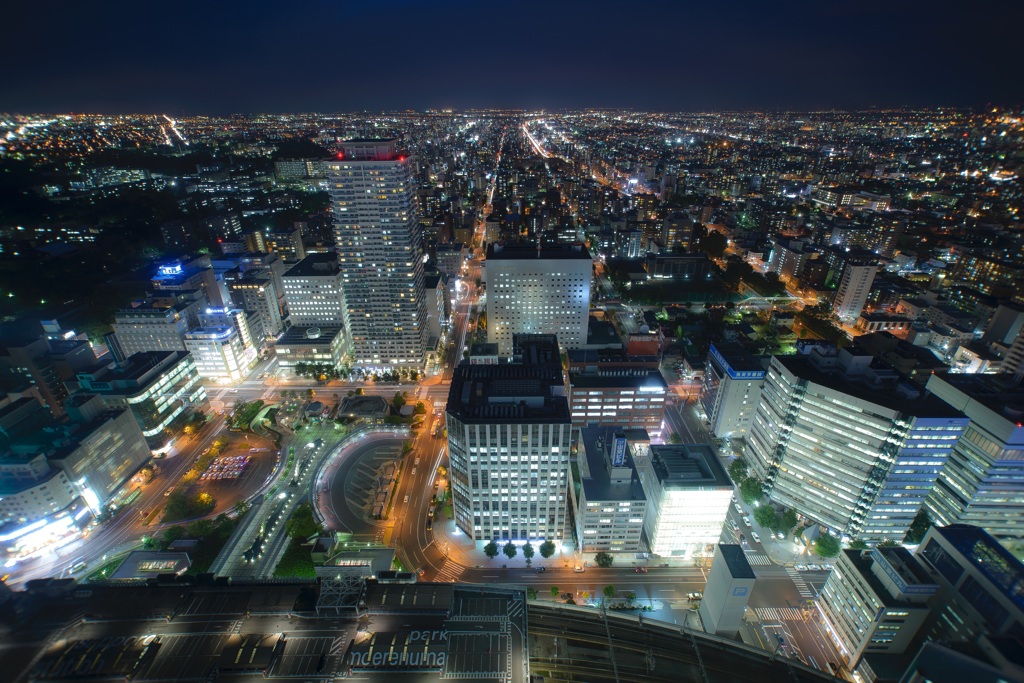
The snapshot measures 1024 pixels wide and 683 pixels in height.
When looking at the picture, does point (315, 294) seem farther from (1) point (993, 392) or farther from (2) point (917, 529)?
(1) point (993, 392)

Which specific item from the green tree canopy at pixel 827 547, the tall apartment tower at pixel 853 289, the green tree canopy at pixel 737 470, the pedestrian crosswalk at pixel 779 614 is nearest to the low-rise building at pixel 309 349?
the green tree canopy at pixel 737 470

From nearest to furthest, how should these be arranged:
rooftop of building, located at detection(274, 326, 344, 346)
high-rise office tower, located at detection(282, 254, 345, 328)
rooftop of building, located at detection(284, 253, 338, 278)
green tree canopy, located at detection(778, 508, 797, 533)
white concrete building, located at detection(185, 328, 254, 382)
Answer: green tree canopy, located at detection(778, 508, 797, 533)
white concrete building, located at detection(185, 328, 254, 382)
rooftop of building, located at detection(274, 326, 344, 346)
high-rise office tower, located at detection(282, 254, 345, 328)
rooftop of building, located at detection(284, 253, 338, 278)

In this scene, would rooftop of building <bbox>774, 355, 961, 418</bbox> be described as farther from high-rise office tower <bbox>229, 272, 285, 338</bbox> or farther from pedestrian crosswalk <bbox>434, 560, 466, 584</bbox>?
high-rise office tower <bbox>229, 272, 285, 338</bbox>

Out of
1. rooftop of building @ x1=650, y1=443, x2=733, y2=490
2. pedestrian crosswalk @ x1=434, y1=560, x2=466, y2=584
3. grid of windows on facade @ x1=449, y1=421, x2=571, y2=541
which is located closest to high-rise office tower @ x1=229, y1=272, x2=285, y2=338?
grid of windows on facade @ x1=449, y1=421, x2=571, y2=541

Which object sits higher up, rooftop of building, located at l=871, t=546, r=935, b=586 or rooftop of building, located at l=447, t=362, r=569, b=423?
rooftop of building, located at l=447, t=362, r=569, b=423

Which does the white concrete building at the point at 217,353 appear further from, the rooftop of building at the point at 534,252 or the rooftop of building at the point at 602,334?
the rooftop of building at the point at 602,334

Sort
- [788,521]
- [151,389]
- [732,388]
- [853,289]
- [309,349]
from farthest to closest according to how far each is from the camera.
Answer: [853,289], [309,349], [151,389], [732,388], [788,521]

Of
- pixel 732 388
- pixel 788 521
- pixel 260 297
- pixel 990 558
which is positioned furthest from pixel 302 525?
pixel 990 558
